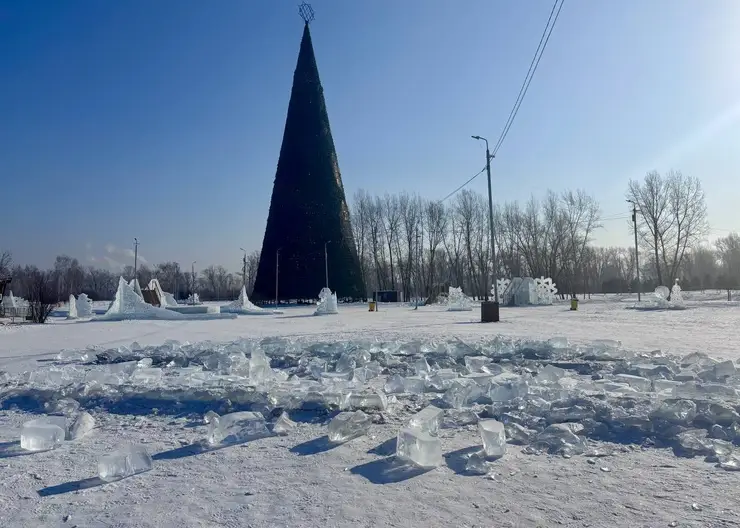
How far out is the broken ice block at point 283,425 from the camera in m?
4.94

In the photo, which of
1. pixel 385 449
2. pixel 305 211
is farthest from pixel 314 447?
pixel 305 211

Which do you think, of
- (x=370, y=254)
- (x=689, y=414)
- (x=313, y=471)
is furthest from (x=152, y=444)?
(x=370, y=254)

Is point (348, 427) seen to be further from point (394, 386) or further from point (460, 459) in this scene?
point (394, 386)

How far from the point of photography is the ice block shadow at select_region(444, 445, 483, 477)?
12.6ft

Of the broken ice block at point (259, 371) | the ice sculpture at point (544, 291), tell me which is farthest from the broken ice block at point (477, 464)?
the ice sculpture at point (544, 291)

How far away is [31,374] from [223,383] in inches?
118

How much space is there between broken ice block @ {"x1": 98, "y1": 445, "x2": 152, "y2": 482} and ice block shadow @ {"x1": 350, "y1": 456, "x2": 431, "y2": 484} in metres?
1.56

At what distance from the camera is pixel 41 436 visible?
453cm

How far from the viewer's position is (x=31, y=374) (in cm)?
759

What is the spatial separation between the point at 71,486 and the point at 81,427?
4.93 feet

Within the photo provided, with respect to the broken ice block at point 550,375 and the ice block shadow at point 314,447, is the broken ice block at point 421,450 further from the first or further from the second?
the broken ice block at point 550,375

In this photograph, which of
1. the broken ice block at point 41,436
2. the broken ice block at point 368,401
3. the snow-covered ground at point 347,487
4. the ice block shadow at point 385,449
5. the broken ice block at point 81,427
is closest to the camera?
the snow-covered ground at point 347,487

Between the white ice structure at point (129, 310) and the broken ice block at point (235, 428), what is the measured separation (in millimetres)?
23250

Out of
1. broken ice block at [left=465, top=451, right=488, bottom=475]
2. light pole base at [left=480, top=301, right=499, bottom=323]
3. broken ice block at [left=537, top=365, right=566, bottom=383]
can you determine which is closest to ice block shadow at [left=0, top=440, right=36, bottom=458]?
broken ice block at [left=465, top=451, right=488, bottom=475]
